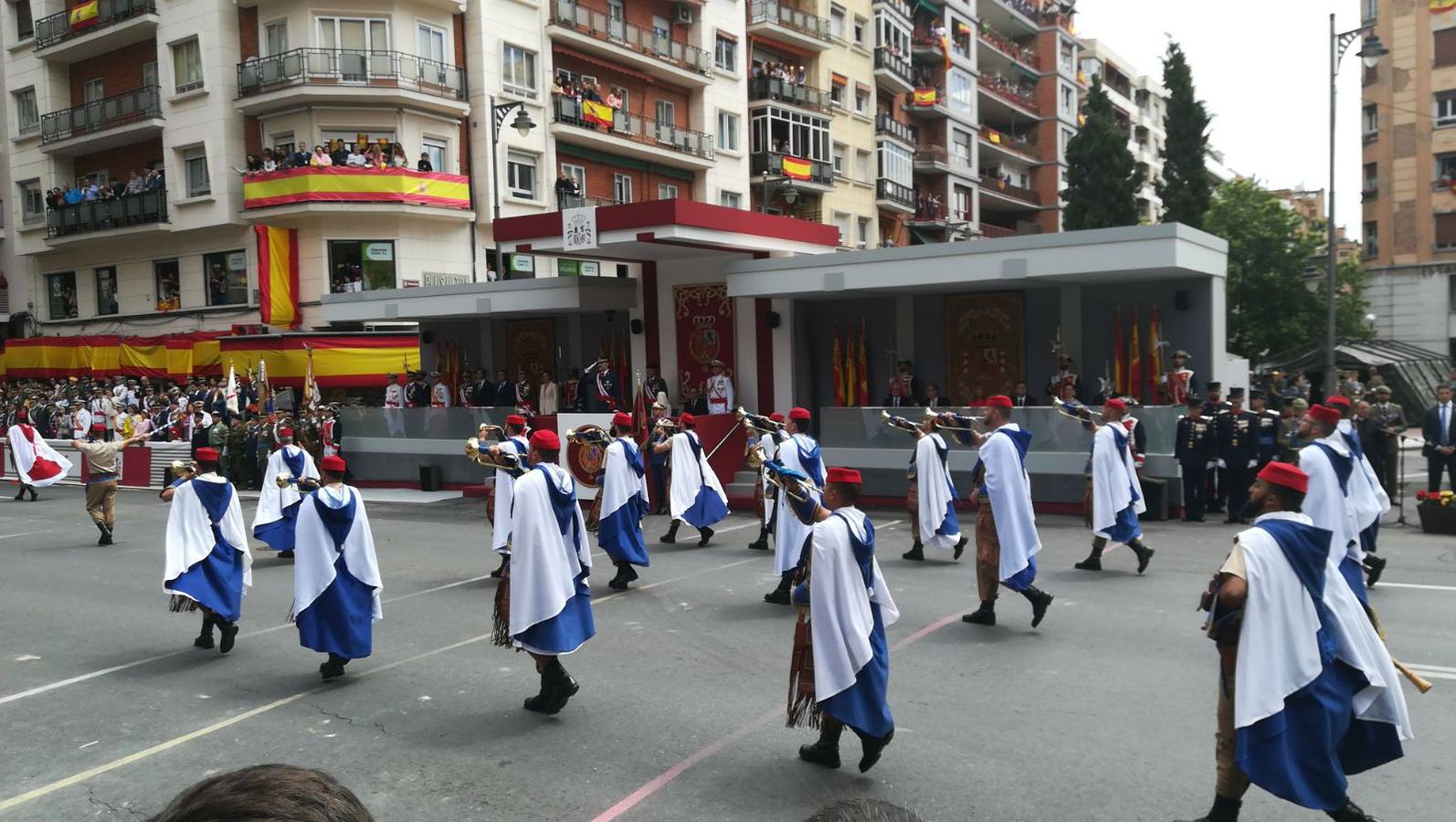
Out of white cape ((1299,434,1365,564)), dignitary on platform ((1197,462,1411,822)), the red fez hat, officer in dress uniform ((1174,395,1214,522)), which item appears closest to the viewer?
dignitary on platform ((1197,462,1411,822))

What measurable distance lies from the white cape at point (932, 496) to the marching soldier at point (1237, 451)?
488 centimetres

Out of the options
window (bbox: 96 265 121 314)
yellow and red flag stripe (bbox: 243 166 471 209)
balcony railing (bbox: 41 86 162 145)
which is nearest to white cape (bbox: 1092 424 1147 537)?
yellow and red flag stripe (bbox: 243 166 471 209)

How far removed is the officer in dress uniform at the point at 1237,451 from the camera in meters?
15.3

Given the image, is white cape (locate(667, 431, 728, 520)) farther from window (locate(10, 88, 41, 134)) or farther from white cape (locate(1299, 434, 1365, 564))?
window (locate(10, 88, 41, 134))

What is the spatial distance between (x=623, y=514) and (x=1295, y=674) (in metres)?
7.70

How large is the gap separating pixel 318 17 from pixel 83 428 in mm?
12858

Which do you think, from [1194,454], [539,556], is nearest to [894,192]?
[1194,454]

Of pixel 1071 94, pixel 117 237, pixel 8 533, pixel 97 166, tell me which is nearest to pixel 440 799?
pixel 8 533

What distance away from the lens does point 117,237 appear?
36.1 m

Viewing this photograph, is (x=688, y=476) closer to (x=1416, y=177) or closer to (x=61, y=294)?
(x=61, y=294)

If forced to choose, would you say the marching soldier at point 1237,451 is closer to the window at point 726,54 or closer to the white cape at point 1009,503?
the white cape at point 1009,503

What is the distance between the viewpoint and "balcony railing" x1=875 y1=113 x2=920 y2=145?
48531 mm

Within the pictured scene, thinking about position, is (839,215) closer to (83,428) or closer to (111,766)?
(83,428)

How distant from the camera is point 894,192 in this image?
49344 mm
